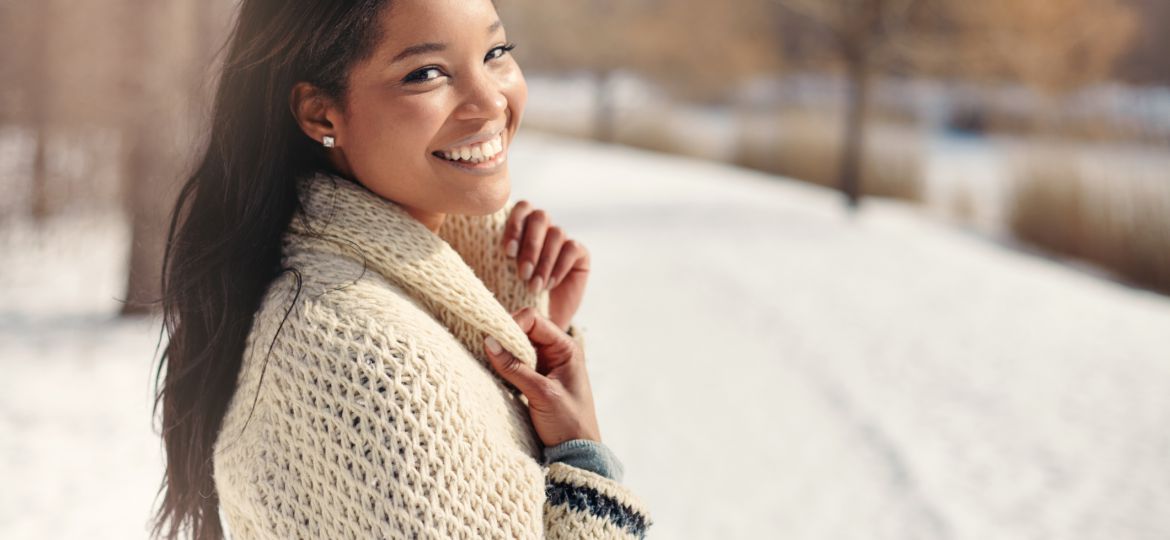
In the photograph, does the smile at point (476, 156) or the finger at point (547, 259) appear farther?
the finger at point (547, 259)

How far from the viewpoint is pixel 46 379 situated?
3879mm

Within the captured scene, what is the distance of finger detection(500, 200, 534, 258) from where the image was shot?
1.36 m

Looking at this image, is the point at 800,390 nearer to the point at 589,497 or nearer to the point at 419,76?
the point at 589,497

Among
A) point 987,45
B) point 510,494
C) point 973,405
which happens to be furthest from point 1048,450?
point 987,45

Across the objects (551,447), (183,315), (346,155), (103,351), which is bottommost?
(103,351)

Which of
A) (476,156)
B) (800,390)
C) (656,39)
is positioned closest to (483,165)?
(476,156)

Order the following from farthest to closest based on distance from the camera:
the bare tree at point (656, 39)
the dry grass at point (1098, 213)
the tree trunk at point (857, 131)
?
the bare tree at point (656, 39), the tree trunk at point (857, 131), the dry grass at point (1098, 213)

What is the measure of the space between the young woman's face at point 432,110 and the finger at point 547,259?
0.89 ft

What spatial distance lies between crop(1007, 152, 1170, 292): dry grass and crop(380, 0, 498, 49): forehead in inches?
275

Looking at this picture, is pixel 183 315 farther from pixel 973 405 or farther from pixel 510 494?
pixel 973 405

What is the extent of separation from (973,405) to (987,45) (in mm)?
6879

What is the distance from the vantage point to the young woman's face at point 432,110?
3.34 ft

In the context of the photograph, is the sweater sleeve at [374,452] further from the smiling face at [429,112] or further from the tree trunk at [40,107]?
the tree trunk at [40,107]

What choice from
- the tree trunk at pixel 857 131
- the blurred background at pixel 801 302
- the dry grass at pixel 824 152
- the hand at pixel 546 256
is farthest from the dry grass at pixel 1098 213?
the hand at pixel 546 256
